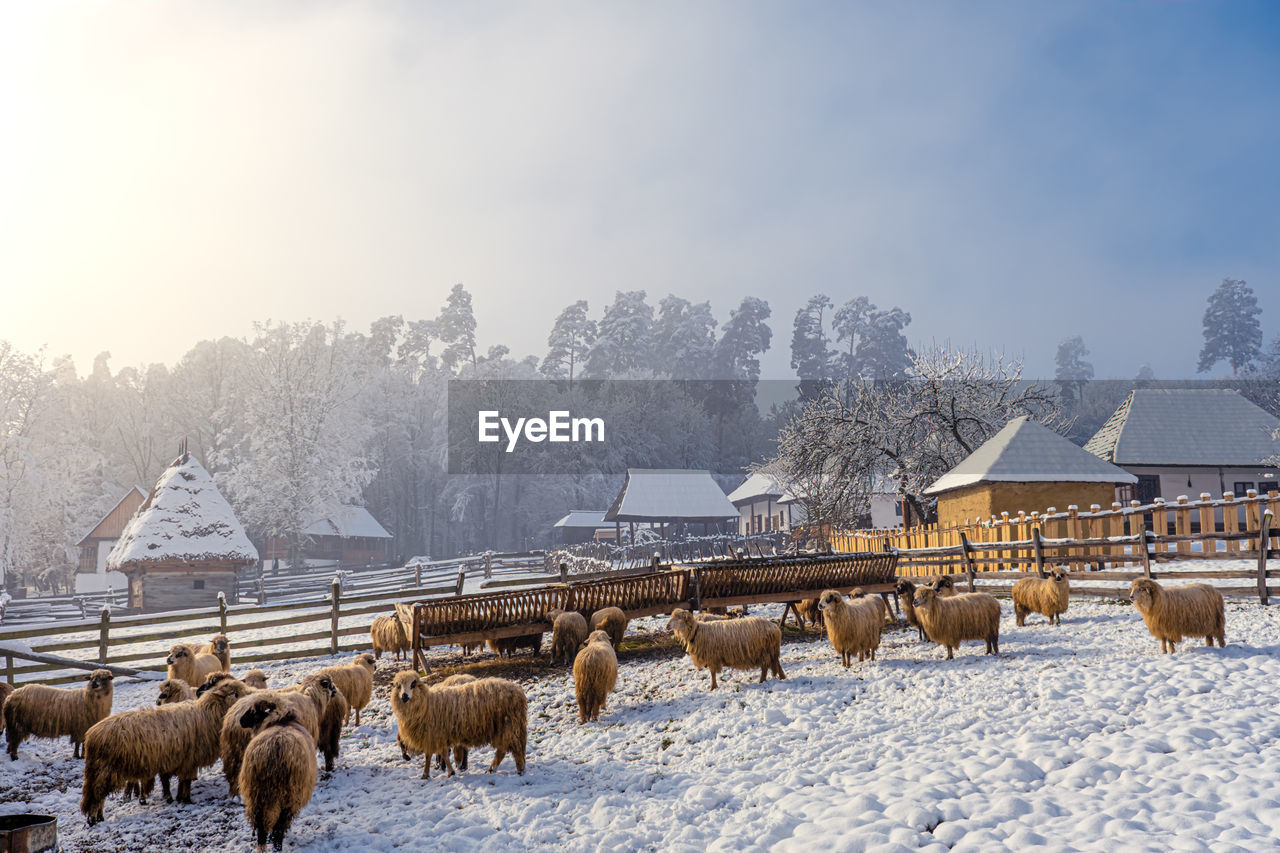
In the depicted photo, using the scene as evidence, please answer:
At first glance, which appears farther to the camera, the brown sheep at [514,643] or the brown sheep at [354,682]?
the brown sheep at [514,643]

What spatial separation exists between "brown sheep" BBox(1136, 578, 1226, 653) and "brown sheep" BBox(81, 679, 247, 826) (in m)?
11.9

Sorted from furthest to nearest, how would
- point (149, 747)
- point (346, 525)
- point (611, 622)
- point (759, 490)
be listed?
point (759, 490), point (346, 525), point (611, 622), point (149, 747)

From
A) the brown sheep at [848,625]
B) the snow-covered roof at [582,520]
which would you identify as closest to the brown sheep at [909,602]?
the brown sheep at [848,625]

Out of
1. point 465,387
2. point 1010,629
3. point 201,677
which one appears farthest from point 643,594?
point 465,387

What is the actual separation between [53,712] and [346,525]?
154 feet

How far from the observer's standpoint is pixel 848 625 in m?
12.8

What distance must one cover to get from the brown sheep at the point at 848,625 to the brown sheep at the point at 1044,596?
3.57 metres

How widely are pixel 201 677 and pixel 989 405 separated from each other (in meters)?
36.5

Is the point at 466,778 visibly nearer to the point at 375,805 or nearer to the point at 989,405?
the point at 375,805

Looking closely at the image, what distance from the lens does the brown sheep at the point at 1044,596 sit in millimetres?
14539

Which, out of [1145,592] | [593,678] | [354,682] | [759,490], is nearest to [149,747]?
[354,682]

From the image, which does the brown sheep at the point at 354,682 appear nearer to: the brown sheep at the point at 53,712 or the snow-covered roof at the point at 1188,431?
the brown sheep at the point at 53,712

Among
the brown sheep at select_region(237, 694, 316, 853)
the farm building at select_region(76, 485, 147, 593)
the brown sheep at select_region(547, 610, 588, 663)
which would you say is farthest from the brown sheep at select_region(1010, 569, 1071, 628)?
the farm building at select_region(76, 485, 147, 593)
